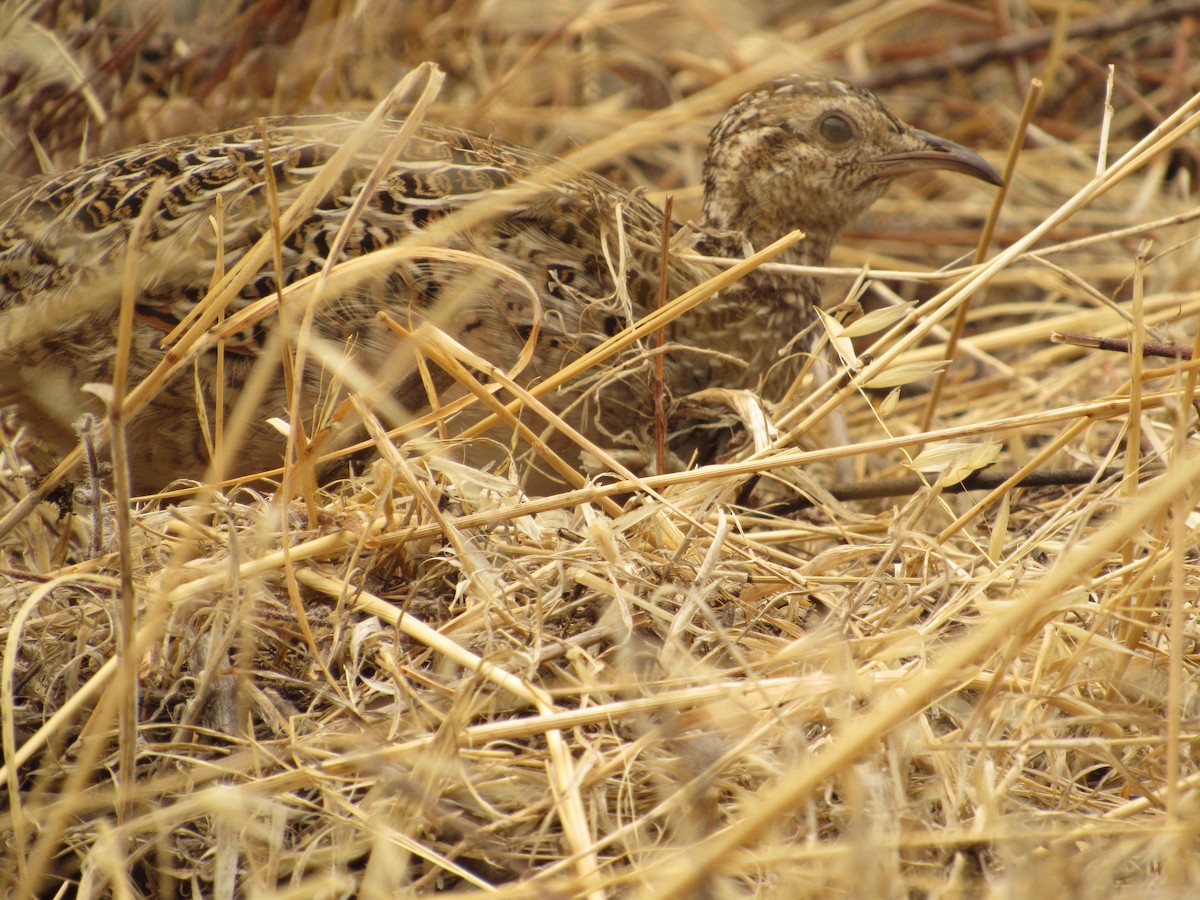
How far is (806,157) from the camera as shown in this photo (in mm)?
2805

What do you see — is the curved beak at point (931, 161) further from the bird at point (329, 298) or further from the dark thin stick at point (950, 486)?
the dark thin stick at point (950, 486)

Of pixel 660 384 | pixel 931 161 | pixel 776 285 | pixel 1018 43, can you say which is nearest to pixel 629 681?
pixel 660 384

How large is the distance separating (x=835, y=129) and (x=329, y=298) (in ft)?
4.61

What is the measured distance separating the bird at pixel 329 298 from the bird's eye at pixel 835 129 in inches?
14.4

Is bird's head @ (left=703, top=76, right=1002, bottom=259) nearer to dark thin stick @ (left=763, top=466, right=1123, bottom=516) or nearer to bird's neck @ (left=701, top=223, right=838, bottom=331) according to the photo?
bird's neck @ (left=701, top=223, right=838, bottom=331)

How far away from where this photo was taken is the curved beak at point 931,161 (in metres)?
2.85

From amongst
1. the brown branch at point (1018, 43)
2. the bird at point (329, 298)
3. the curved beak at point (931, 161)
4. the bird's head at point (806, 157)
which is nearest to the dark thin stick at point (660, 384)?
the bird at point (329, 298)

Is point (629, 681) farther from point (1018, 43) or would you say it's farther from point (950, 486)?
point (1018, 43)

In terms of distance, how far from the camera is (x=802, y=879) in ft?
4.29

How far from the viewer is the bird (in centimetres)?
215

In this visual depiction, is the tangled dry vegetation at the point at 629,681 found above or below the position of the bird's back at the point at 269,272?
below

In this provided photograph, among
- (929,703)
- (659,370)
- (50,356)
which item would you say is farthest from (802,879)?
(50,356)

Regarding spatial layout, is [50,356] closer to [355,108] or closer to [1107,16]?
[355,108]

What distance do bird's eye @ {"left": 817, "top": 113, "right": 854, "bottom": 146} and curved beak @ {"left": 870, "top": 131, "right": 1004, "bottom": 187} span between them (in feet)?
0.32
